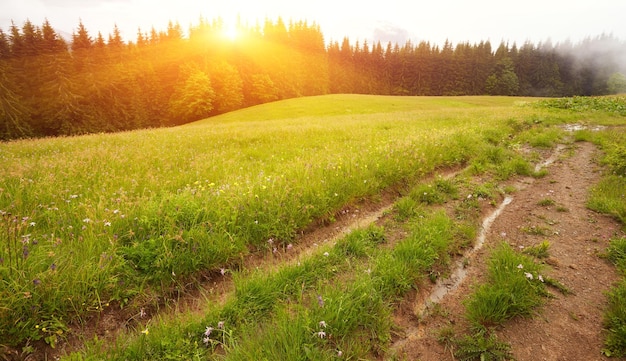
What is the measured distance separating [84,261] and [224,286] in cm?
184

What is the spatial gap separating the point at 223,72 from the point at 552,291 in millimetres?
70146

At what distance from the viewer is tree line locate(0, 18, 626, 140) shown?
47.4m

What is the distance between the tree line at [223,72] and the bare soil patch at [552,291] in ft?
192

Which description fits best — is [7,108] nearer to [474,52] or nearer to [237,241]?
[237,241]

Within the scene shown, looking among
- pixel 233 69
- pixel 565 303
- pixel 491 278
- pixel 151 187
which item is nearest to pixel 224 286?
pixel 151 187

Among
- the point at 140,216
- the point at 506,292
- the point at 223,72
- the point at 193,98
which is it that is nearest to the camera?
the point at 506,292

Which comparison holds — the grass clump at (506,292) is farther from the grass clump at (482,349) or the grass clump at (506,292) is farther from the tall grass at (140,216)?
the tall grass at (140,216)

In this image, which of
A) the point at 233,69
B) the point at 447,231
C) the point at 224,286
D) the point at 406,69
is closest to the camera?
the point at 224,286

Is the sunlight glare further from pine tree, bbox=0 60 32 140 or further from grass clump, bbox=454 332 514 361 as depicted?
grass clump, bbox=454 332 514 361

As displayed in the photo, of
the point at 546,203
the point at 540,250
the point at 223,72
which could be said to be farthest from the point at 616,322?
the point at 223,72

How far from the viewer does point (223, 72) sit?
64312 mm

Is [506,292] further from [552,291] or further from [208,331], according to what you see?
[208,331]

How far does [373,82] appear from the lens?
Result: 104m

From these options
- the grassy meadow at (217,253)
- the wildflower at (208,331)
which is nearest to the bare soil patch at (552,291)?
the grassy meadow at (217,253)
